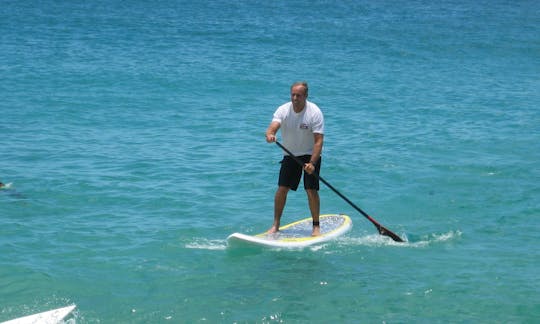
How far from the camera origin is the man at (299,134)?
30.1ft

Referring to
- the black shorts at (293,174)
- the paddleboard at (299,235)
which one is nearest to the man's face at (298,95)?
the black shorts at (293,174)

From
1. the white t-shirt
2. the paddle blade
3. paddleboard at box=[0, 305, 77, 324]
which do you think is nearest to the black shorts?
the white t-shirt

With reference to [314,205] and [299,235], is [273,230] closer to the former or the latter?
[299,235]

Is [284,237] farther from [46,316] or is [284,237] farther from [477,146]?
[477,146]

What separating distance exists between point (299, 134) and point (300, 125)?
0.43ft

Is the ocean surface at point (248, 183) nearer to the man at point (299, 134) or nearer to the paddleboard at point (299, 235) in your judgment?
the paddleboard at point (299, 235)

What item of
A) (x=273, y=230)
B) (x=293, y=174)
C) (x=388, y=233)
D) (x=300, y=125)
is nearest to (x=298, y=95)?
(x=300, y=125)

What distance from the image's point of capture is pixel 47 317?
739cm

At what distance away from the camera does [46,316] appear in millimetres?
7402

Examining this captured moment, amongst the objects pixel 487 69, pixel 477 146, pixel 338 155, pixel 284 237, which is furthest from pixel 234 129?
pixel 487 69

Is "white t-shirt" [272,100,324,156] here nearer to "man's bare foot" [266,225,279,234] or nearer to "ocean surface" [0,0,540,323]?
"man's bare foot" [266,225,279,234]

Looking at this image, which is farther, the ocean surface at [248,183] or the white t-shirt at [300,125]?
the white t-shirt at [300,125]

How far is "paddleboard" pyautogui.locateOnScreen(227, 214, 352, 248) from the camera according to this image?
373 inches

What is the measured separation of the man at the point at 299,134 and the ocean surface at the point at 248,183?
890 millimetres
